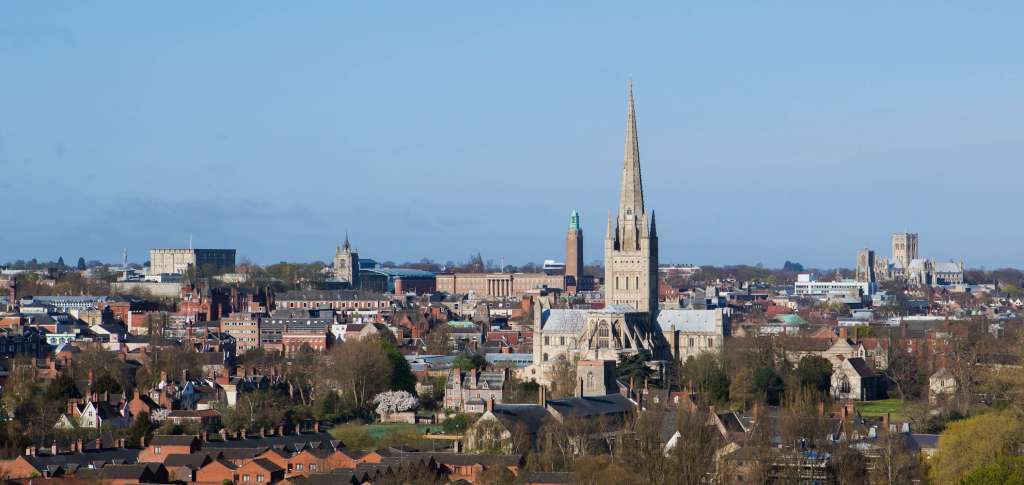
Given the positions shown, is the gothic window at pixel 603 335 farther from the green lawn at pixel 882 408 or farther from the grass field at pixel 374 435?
the grass field at pixel 374 435

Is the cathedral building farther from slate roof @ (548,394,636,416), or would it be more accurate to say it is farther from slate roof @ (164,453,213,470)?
slate roof @ (164,453,213,470)

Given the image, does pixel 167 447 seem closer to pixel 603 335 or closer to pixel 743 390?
pixel 743 390

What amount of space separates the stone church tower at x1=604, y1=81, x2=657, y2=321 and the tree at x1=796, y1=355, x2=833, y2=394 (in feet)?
51.1

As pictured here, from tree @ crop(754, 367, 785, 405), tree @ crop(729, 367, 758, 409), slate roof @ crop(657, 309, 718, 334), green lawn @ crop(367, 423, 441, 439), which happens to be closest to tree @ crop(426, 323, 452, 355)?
slate roof @ crop(657, 309, 718, 334)

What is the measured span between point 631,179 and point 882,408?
26192 millimetres

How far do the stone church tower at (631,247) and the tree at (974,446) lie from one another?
46.8 meters

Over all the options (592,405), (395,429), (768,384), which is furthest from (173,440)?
(768,384)

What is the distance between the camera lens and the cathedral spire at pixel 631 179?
103 meters

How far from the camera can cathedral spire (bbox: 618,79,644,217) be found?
103m

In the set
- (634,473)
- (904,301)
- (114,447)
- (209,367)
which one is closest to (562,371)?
(209,367)

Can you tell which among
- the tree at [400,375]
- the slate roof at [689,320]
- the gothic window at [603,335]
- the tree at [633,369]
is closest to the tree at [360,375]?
the tree at [400,375]

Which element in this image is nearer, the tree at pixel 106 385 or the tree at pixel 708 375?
the tree at pixel 708 375

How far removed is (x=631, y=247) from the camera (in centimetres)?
10369

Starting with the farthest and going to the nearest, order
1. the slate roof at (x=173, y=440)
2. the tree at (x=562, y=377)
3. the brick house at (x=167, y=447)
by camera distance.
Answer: the tree at (x=562, y=377)
the slate roof at (x=173, y=440)
the brick house at (x=167, y=447)
